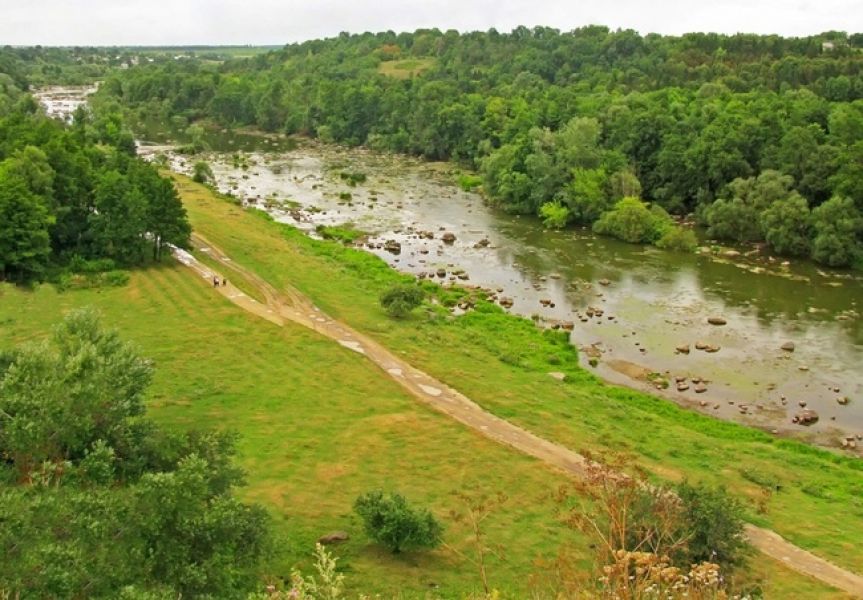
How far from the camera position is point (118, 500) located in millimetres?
20312

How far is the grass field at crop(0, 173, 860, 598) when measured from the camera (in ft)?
91.9

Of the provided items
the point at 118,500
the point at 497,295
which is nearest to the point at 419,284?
the point at 497,295

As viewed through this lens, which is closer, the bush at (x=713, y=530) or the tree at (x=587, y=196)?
the bush at (x=713, y=530)

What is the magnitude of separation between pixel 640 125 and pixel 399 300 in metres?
55.3

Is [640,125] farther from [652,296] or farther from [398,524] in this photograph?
[398,524]

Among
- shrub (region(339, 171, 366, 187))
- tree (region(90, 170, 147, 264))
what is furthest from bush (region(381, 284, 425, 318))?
shrub (region(339, 171, 366, 187))

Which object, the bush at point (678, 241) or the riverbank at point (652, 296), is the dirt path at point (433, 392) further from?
the bush at point (678, 241)

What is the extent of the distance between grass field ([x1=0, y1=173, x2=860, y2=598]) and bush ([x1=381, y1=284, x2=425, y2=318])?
4.60ft

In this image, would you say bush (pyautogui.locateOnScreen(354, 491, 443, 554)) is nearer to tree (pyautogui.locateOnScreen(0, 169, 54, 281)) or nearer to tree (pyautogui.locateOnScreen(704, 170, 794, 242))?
tree (pyautogui.locateOnScreen(0, 169, 54, 281))

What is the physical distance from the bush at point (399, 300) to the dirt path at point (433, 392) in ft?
13.0

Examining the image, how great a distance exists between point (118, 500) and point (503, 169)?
78552mm

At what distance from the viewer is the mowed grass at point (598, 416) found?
3206 centimetres

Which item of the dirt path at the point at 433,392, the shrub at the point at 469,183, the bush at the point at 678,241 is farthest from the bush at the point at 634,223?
the dirt path at the point at 433,392

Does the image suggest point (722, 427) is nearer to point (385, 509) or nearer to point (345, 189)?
point (385, 509)
